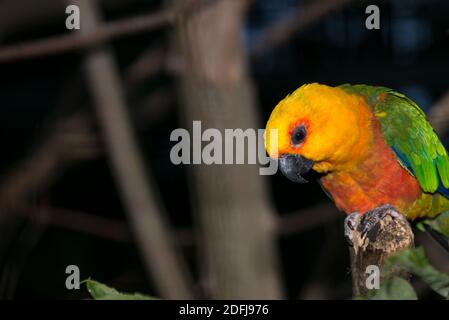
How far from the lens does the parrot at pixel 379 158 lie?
1814 millimetres

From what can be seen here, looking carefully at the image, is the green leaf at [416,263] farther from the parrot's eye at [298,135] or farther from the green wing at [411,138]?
the green wing at [411,138]

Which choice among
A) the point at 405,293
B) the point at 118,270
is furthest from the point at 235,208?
the point at 118,270

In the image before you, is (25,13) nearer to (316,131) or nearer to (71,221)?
A: (71,221)

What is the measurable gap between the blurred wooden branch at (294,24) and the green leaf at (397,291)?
2076 millimetres

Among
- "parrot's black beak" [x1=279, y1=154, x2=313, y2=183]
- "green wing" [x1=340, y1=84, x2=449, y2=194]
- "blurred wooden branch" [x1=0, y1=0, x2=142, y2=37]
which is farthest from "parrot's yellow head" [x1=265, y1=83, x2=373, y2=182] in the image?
"blurred wooden branch" [x1=0, y1=0, x2=142, y2=37]

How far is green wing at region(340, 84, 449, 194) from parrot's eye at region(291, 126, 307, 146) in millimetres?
372

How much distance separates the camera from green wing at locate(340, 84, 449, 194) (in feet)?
6.66

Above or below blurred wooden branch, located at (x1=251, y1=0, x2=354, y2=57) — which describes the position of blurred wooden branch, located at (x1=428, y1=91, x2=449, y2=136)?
below

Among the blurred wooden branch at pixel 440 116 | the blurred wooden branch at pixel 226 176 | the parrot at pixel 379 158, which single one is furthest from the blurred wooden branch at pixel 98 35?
the blurred wooden branch at pixel 440 116

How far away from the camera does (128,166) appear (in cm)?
278

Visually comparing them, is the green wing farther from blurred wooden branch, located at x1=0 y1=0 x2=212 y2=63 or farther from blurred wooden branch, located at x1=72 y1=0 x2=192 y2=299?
blurred wooden branch, located at x1=72 y1=0 x2=192 y2=299

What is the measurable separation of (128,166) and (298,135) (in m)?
1.23
